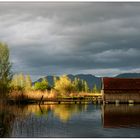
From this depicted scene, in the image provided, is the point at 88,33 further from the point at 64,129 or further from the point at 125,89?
the point at 125,89

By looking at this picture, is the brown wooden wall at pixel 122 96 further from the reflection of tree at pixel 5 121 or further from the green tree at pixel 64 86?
the reflection of tree at pixel 5 121

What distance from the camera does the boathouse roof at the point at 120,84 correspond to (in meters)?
32.5

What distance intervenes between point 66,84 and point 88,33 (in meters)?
19.0

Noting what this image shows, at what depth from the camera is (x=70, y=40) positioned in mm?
16781

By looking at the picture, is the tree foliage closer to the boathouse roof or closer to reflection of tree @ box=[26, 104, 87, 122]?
reflection of tree @ box=[26, 104, 87, 122]

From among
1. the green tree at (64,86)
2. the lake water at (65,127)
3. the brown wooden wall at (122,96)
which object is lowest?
the lake water at (65,127)

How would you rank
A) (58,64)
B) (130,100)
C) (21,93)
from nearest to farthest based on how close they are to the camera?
(58,64) → (21,93) → (130,100)

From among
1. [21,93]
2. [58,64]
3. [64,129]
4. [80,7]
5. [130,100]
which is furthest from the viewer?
[130,100]

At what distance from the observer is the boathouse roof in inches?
1280

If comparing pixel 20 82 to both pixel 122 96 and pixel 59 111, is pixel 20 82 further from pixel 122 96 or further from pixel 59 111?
pixel 59 111

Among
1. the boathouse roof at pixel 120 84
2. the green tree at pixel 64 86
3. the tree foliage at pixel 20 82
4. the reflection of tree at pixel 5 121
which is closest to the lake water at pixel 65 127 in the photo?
the reflection of tree at pixel 5 121

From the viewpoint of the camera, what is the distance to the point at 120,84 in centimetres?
3300

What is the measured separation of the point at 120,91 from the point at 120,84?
106cm

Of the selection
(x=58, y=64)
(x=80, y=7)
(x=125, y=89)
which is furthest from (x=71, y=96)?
(x=80, y=7)
